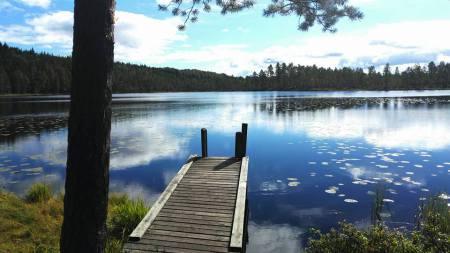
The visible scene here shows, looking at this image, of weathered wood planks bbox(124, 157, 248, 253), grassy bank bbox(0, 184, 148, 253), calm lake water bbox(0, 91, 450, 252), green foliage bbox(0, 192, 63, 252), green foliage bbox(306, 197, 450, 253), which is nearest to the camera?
green foliage bbox(306, 197, 450, 253)

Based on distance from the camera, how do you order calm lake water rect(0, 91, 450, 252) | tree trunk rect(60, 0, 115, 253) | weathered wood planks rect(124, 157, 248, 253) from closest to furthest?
tree trunk rect(60, 0, 115, 253), weathered wood planks rect(124, 157, 248, 253), calm lake water rect(0, 91, 450, 252)

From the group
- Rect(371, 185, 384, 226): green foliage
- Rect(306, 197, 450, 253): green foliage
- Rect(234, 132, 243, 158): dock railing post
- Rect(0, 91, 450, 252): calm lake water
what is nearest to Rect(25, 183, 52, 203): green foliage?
Rect(0, 91, 450, 252): calm lake water

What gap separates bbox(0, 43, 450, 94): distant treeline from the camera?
135 m

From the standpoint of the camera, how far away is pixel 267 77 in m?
190

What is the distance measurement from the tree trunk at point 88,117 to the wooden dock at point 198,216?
179 inches

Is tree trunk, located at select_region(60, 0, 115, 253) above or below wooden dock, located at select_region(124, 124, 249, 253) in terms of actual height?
above

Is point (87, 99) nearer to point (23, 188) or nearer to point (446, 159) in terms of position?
point (23, 188)

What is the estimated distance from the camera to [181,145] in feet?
85.5

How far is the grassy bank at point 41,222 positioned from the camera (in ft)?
26.6

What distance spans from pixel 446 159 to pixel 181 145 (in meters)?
16.0

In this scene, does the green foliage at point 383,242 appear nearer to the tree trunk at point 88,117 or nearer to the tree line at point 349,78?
the tree trunk at point 88,117

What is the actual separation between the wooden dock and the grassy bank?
0.71m

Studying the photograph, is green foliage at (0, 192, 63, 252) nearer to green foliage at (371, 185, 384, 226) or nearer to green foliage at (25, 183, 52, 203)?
green foliage at (25, 183, 52, 203)

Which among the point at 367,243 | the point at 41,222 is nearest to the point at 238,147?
the point at 41,222
